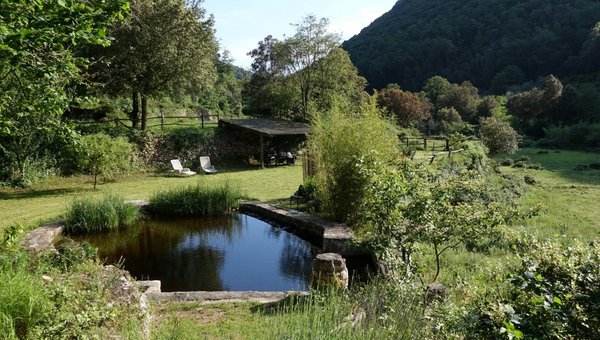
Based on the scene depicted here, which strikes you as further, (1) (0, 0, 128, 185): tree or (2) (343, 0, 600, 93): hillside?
(2) (343, 0, 600, 93): hillside

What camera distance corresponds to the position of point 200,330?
419 centimetres

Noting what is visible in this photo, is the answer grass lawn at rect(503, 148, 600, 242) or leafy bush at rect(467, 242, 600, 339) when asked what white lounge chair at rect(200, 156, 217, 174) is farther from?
leafy bush at rect(467, 242, 600, 339)

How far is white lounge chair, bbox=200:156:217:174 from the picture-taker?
17150mm

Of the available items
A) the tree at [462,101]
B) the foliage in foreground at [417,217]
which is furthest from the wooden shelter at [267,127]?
the tree at [462,101]

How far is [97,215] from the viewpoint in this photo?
890 centimetres

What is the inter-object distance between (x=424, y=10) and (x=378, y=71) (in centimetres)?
1646

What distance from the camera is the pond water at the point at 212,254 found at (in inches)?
258

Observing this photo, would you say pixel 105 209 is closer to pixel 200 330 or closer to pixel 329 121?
pixel 329 121

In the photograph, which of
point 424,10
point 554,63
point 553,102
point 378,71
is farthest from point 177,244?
point 424,10

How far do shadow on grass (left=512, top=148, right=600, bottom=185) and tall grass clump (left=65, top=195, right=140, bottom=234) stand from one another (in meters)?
16.1

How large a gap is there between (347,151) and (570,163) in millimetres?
19566

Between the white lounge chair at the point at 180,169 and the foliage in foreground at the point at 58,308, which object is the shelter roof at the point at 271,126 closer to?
the white lounge chair at the point at 180,169

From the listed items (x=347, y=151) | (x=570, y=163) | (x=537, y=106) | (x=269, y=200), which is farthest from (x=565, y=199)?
(x=537, y=106)

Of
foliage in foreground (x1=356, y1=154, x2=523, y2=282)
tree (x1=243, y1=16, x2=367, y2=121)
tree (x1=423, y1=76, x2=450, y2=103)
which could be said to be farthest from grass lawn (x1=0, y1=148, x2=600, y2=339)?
tree (x1=423, y1=76, x2=450, y2=103)
